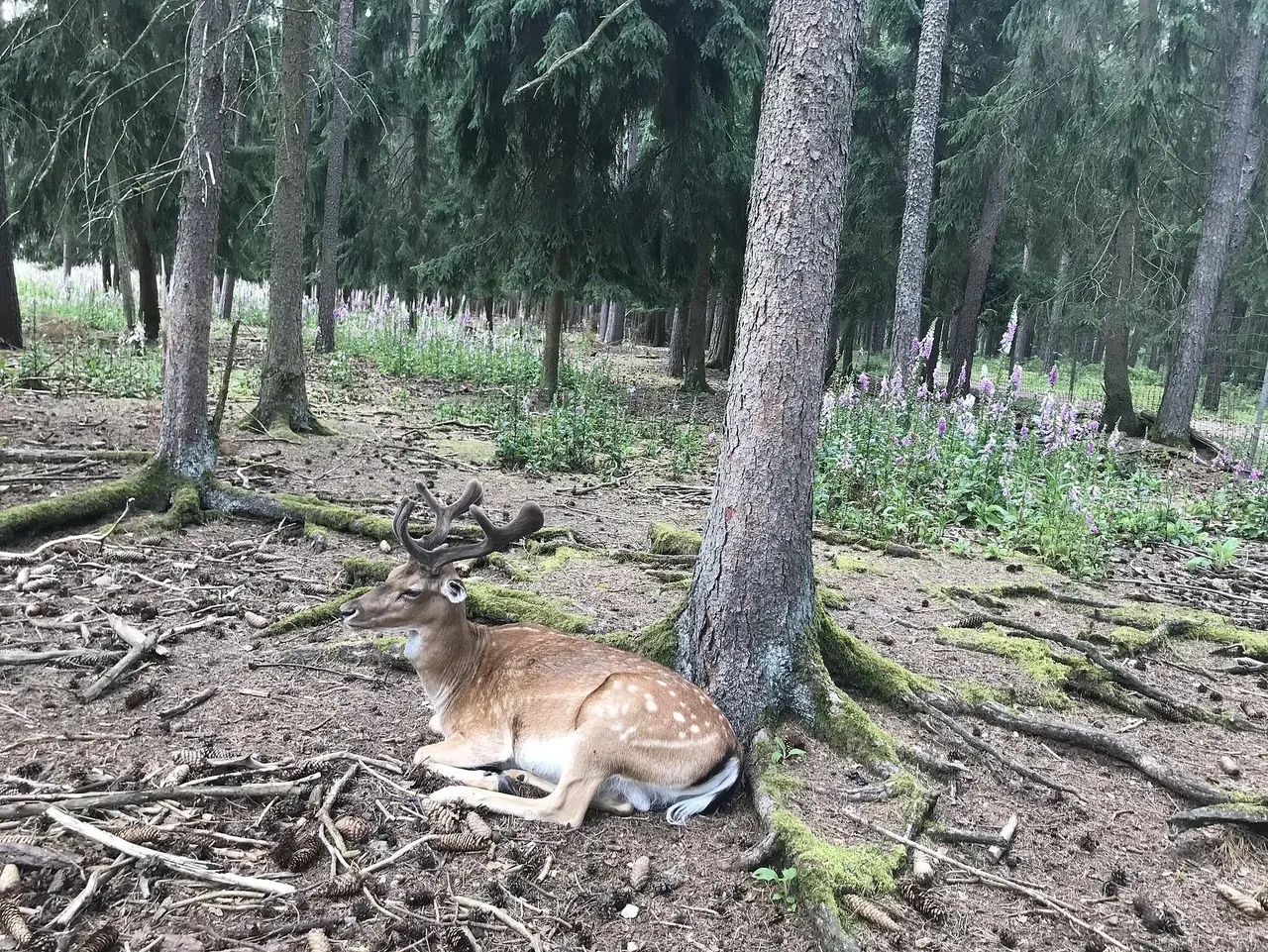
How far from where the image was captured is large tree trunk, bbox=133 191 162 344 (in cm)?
1802

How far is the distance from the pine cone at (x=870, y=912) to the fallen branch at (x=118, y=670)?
3.63 meters

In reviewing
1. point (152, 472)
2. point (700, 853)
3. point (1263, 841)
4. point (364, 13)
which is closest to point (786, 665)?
point (700, 853)

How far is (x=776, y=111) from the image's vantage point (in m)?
4.18

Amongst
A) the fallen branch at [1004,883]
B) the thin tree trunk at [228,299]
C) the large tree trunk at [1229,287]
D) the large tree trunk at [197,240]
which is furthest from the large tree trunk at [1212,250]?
the thin tree trunk at [228,299]

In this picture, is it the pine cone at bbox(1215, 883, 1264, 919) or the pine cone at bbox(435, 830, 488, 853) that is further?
the pine cone at bbox(435, 830, 488, 853)

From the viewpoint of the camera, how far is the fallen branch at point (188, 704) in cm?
420

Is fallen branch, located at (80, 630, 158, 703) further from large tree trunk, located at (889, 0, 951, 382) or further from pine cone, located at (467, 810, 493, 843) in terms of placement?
large tree trunk, located at (889, 0, 951, 382)

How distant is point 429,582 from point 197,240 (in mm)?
4270

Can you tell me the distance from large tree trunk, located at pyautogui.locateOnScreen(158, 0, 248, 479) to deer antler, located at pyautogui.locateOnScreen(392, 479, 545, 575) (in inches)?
136

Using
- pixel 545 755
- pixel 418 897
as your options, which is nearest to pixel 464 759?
pixel 545 755

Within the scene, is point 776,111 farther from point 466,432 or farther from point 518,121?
point 518,121

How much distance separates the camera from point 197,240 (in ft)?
22.6

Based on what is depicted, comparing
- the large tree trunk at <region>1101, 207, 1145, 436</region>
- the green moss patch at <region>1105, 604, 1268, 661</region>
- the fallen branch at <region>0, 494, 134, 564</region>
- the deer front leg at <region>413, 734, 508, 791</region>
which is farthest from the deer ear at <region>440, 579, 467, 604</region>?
the large tree trunk at <region>1101, 207, 1145, 436</region>

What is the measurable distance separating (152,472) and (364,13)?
1879 centimetres
